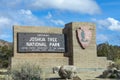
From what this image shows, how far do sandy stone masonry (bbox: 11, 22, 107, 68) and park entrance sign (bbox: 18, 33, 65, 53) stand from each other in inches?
20.4

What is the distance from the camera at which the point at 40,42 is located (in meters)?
42.9

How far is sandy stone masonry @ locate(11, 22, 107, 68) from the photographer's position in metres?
42.3

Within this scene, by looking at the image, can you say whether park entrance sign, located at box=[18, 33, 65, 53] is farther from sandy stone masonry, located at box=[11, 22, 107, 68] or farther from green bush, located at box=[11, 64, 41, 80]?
green bush, located at box=[11, 64, 41, 80]

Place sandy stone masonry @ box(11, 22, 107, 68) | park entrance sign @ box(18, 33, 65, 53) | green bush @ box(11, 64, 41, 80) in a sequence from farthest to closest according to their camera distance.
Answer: sandy stone masonry @ box(11, 22, 107, 68) → park entrance sign @ box(18, 33, 65, 53) → green bush @ box(11, 64, 41, 80)

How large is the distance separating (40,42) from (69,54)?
446cm

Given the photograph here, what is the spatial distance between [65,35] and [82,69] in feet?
Answer: 16.5

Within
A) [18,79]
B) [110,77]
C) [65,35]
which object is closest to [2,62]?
[65,35]

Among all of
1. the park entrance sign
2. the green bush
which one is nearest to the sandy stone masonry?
the park entrance sign

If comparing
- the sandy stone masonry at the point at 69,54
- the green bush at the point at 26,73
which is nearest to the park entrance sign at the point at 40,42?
the sandy stone masonry at the point at 69,54

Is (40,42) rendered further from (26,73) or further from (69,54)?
(26,73)

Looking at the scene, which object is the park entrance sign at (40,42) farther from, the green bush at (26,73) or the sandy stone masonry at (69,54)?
the green bush at (26,73)

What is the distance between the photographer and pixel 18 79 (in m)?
23.1

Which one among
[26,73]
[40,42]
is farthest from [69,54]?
[26,73]

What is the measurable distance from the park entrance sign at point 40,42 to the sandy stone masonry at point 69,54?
52cm
